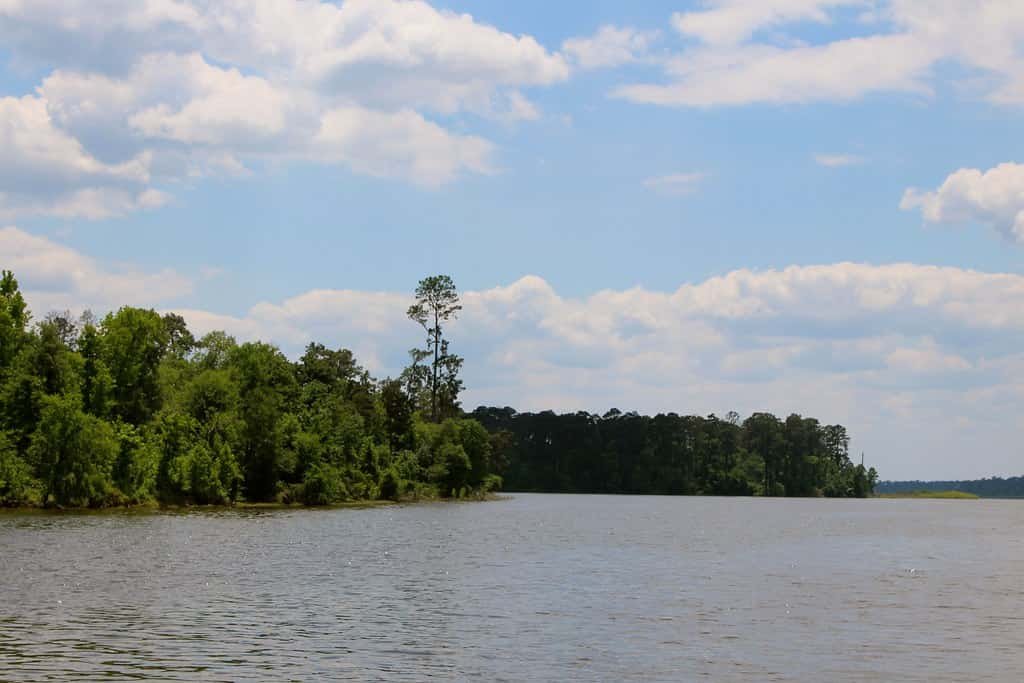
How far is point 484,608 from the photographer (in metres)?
43.3

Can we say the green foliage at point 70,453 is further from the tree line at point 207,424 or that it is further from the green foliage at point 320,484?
the green foliage at point 320,484

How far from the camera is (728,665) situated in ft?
104

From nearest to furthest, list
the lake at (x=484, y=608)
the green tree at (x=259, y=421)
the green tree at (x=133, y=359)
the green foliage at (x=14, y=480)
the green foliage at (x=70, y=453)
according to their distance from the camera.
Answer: the lake at (x=484, y=608) → the green foliage at (x=14, y=480) → the green foliage at (x=70, y=453) → the green tree at (x=133, y=359) → the green tree at (x=259, y=421)

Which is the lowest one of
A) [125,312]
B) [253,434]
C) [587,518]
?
[587,518]

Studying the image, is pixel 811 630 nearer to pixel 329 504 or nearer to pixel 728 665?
pixel 728 665

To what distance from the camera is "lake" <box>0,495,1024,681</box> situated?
30.9m

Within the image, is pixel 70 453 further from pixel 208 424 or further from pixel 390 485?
pixel 390 485

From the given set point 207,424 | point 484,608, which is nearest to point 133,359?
point 207,424

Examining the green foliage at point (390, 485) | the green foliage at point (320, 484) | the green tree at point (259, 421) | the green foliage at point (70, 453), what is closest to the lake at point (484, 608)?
the green foliage at point (70, 453)

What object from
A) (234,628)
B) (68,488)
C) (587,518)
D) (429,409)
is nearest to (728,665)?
(234,628)

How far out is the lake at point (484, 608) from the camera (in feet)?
101

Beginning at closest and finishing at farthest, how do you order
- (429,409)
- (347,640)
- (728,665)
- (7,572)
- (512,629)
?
(728,665), (347,640), (512,629), (7,572), (429,409)

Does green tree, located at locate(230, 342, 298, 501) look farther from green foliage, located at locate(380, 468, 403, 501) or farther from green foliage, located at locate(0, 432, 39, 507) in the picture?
green foliage, located at locate(0, 432, 39, 507)

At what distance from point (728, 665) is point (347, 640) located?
1202cm
